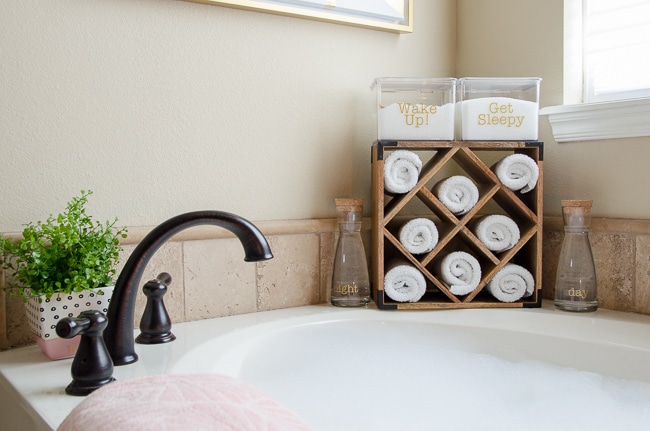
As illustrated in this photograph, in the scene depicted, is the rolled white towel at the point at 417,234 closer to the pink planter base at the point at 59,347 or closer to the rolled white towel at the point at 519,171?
the rolled white towel at the point at 519,171

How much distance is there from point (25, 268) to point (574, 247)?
4.00 feet

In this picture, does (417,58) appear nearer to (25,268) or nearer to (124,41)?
(124,41)

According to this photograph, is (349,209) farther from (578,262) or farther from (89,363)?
(89,363)

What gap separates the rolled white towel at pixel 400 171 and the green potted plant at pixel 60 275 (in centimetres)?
69

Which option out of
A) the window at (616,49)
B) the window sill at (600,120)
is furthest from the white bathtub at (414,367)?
the window at (616,49)

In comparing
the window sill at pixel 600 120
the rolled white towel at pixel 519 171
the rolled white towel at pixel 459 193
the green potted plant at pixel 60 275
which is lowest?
the green potted plant at pixel 60 275

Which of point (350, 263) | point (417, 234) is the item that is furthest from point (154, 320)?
point (417, 234)

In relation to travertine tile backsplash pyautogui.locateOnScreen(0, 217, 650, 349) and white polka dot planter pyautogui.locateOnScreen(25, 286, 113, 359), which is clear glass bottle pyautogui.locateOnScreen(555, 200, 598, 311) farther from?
white polka dot planter pyautogui.locateOnScreen(25, 286, 113, 359)

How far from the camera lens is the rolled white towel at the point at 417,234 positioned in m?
1.51

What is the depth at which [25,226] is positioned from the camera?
1198mm

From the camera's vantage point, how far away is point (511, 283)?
1.54 meters

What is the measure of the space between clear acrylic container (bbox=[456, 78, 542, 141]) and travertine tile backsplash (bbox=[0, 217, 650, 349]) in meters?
0.28

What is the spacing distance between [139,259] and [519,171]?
965mm

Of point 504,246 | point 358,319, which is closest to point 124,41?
point 358,319
